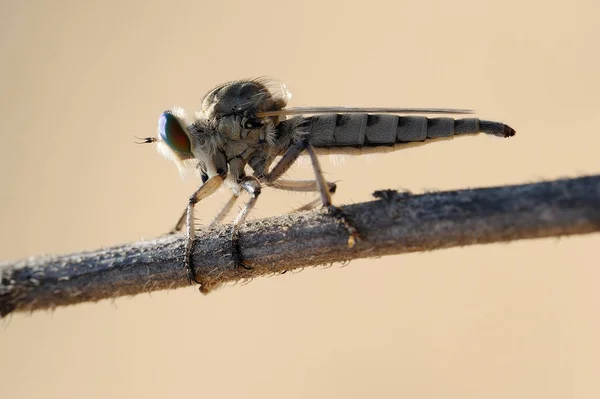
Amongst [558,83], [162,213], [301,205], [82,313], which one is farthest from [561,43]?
[82,313]

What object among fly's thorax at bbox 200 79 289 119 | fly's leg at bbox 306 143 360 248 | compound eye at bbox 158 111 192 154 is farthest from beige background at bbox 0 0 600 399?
fly's leg at bbox 306 143 360 248

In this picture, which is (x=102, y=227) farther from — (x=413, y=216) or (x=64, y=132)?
(x=413, y=216)

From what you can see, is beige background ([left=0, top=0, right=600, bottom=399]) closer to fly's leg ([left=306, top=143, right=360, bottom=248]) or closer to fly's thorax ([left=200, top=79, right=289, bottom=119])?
fly's thorax ([left=200, top=79, right=289, bottom=119])

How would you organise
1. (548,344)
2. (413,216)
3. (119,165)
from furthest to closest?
(119,165) → (548,344) → (413,216)

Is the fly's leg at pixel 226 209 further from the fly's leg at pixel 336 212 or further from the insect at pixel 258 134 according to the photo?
the fly's leg at pixel 336 212

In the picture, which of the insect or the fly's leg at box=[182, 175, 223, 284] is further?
the insect
